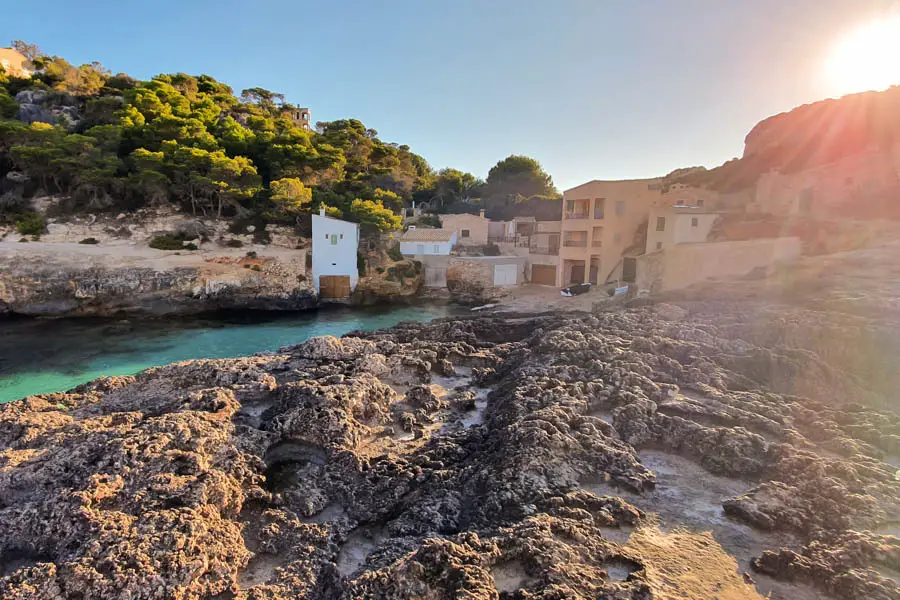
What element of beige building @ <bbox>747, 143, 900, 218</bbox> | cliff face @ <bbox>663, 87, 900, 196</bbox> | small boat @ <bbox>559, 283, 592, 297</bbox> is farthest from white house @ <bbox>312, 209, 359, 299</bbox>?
beige building @ <bbox>747, 143, 900, 218</bbox>

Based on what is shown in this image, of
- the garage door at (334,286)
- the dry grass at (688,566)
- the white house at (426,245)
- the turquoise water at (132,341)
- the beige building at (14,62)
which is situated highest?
the beige building at (14,62)

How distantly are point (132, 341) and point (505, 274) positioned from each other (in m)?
20.9

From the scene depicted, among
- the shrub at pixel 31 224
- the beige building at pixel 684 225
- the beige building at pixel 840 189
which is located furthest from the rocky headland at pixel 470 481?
the shrub at pixel 31 224

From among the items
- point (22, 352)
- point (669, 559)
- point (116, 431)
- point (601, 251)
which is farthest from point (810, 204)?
point (22, 352)

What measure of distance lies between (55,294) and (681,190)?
33900 millimetres

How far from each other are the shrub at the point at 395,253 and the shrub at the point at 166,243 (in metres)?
11.6

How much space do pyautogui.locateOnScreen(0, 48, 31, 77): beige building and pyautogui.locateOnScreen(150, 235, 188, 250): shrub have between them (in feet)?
87.4

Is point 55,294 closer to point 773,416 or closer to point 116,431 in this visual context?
point 116,431

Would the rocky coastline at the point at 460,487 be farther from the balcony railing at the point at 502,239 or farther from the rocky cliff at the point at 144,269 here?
the balcony railing at the point at 502,239

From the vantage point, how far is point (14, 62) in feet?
131

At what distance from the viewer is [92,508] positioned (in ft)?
16.0

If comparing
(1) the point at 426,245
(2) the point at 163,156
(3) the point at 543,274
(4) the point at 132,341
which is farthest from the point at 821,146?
(2) the point at 163,156

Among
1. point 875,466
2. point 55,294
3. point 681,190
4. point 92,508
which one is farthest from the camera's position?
point 681,190

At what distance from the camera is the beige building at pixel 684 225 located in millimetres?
22938
